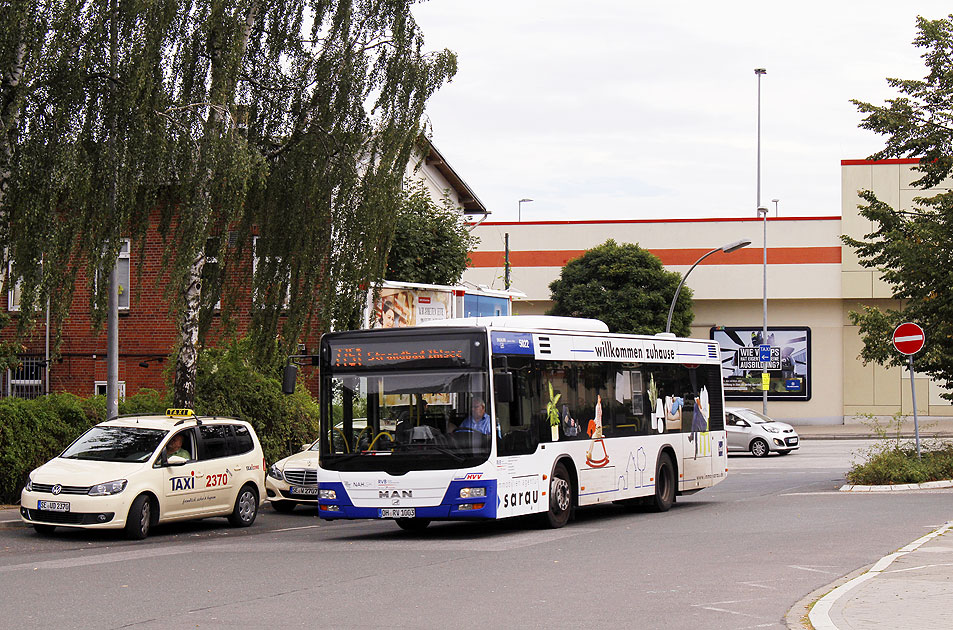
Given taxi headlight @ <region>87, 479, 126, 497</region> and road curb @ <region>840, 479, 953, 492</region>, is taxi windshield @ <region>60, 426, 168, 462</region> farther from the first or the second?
road curb @ <region>840, 479, 953, 492</region>

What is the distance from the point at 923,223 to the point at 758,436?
564 inches

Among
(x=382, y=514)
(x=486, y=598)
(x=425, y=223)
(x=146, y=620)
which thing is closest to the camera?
(x=146, y=620)

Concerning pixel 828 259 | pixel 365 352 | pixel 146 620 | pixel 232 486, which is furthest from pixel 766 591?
pixel 828 259

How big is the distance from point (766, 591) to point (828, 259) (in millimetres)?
46618

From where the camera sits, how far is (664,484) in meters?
19.8

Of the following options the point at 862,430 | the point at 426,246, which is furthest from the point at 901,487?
the point at 862,430

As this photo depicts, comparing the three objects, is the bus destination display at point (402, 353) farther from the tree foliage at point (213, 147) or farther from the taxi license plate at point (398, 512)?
the tree foliage at point (213, 147)

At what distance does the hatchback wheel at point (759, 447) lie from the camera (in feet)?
125

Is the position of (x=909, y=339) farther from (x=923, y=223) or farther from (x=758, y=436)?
(x=758, y=436)

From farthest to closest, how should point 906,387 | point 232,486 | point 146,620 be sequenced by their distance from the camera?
1. point 906,387
2. point 232,486
3. point 146,620

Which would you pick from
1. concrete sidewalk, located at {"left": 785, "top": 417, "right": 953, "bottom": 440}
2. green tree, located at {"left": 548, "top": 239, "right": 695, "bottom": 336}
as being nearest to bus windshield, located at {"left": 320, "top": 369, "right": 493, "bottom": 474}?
concrete sidewalk, located at {"left": 785, "top": 417, "right": 953, "bottom": 440}

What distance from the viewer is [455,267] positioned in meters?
34.8

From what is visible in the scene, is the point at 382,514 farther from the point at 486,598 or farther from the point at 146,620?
the point at 146,620

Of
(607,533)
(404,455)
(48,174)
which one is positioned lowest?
(607,533)
